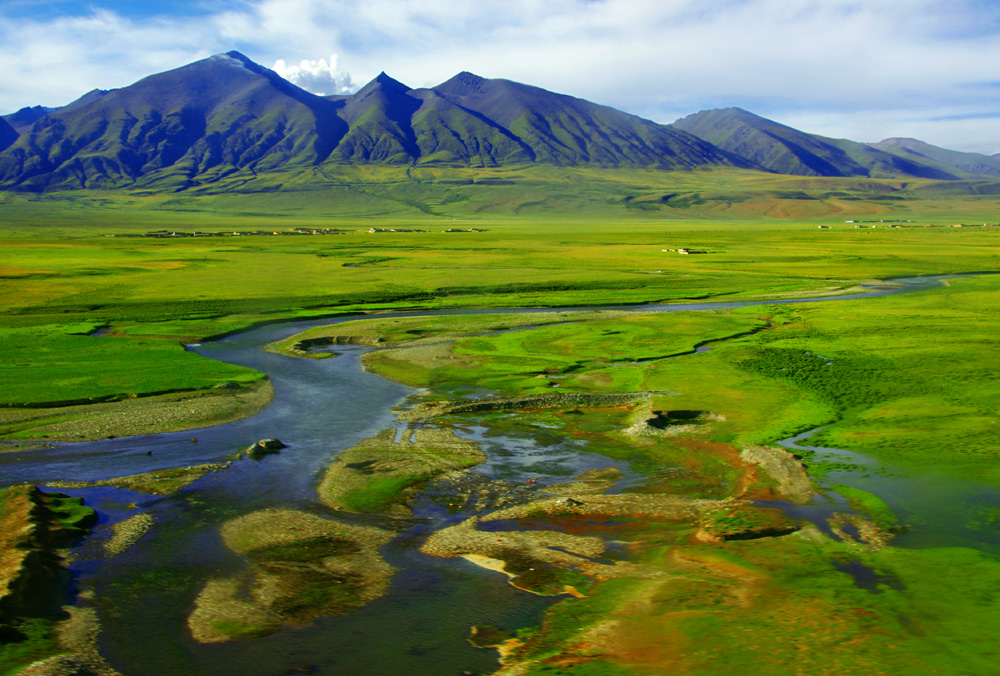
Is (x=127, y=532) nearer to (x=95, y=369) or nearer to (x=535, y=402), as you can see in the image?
(x=535, y=402)

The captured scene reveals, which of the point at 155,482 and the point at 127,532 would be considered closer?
the point at 127,532

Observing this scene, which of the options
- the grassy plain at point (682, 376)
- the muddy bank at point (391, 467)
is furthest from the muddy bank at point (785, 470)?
the muddy bank at point (391, 467)

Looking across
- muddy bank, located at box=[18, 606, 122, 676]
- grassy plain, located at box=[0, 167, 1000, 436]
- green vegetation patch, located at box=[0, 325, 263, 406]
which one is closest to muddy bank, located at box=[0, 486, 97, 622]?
muddy bank, located at box=[18, 606, 122, 676]

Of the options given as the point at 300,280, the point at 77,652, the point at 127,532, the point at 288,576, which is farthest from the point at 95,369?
the point at 300,280

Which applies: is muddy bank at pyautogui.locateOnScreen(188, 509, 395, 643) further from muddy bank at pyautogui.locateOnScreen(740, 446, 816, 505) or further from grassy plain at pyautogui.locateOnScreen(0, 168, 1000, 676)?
muddy bank at pyautogui.locateOnScreen(740, 446, 816, 505)

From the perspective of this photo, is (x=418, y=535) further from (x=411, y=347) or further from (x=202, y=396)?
(x=411, y=347)

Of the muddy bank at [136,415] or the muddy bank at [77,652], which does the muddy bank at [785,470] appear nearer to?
the muddy bank at [77,652]
